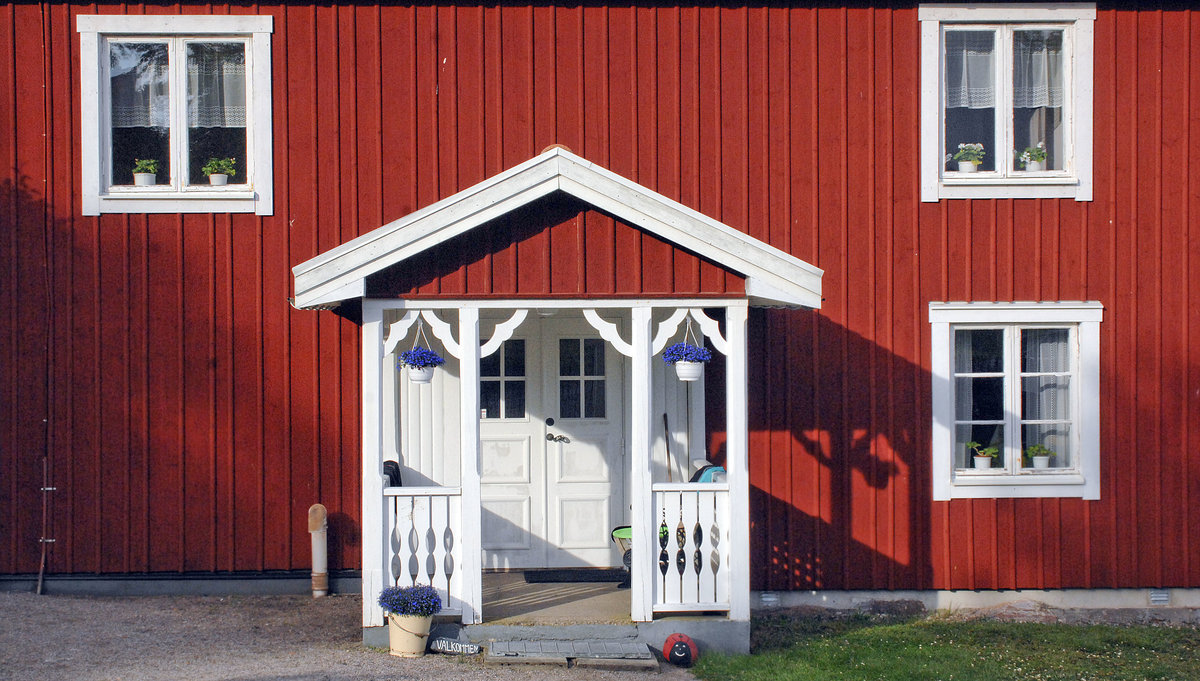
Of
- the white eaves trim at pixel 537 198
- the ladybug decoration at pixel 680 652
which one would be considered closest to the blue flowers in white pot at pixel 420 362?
the white eaves trim at pixel 537 198

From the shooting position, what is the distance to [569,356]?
27.7 ft

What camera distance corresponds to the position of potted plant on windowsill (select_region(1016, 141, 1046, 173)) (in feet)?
27.4

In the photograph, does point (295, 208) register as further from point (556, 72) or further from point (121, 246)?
point (556, 72)

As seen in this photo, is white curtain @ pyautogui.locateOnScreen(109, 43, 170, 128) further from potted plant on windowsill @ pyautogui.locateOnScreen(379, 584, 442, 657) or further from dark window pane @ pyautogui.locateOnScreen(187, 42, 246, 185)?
potted plant on windowsill @ pyautogui.locateOnScreen(379, 584, 442, 657)

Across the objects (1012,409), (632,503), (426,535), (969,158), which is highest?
(969,158)

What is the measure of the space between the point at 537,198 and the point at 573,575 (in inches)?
125

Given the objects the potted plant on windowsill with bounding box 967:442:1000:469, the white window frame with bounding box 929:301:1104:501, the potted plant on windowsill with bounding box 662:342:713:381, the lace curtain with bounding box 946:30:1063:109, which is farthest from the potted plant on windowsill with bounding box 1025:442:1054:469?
the potted plant on windowsill with bounding box 662:342:713:381

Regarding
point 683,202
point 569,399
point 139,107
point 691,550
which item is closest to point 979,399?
point 683,202

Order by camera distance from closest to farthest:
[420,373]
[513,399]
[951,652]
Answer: [420,373] → [951,652] → [513,399]

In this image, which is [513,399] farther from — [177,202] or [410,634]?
[177,202]

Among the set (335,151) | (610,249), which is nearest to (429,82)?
(335,151)

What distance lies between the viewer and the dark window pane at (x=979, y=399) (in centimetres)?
830

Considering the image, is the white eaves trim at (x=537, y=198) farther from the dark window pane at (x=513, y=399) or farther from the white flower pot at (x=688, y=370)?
the dark window pane at (x=513, y=399)

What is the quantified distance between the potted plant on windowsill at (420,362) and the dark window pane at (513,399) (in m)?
1.68
